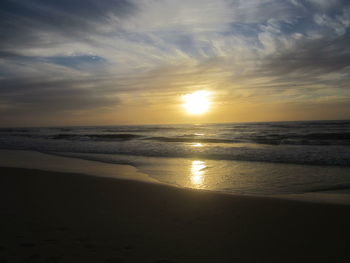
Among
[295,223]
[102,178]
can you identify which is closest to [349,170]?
[295,223]

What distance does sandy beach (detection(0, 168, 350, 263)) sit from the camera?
3371 millimetres

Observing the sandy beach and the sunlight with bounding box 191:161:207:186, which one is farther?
the sunlight with bounding box 191:161:207:186

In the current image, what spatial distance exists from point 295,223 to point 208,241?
6.25 feet

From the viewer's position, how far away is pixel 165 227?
14.0ft

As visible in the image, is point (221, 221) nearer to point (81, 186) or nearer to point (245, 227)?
point (245, 227)

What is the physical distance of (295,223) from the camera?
14.7ft

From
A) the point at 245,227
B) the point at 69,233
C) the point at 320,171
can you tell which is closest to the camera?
the point at 69,233

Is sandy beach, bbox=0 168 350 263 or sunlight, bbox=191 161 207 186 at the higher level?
sandy beach, bbox=0 168 350 263

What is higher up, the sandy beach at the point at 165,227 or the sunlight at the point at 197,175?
the sandy beach at the point at 165,227

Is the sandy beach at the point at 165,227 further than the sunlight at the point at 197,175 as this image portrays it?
No

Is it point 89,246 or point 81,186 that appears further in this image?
point 81,186

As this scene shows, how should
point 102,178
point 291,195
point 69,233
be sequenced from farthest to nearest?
point 102,178 → point 291,195 → point 69,233

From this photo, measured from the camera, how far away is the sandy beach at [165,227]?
3.37 meters

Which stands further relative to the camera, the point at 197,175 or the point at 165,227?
the point at 197,175
